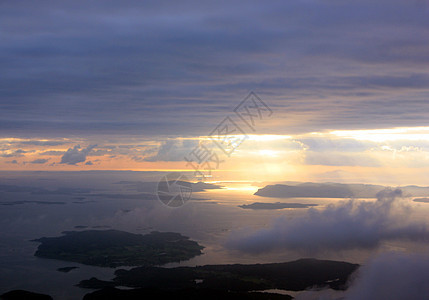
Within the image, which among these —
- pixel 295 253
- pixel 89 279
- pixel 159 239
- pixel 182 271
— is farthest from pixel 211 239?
pixel 89 279

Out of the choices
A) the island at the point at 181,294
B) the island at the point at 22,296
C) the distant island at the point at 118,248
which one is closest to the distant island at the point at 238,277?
the island at the point at 181,294

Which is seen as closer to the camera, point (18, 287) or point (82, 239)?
point (18, 287)

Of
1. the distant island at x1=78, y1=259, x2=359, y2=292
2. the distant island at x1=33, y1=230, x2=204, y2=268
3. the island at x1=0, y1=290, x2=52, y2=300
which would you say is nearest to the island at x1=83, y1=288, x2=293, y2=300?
the distant island at x1=78, y1=259, x2=359, y2=292

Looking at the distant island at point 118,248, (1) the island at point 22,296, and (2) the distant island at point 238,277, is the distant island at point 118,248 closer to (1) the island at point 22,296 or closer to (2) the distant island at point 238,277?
(2) the distant island at point 238,277

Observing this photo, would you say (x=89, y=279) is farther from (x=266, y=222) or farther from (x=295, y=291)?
(x=266, y=222)

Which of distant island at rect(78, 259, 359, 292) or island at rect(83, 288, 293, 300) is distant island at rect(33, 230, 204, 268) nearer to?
distant island at rect(78, 259, 359, 292)
